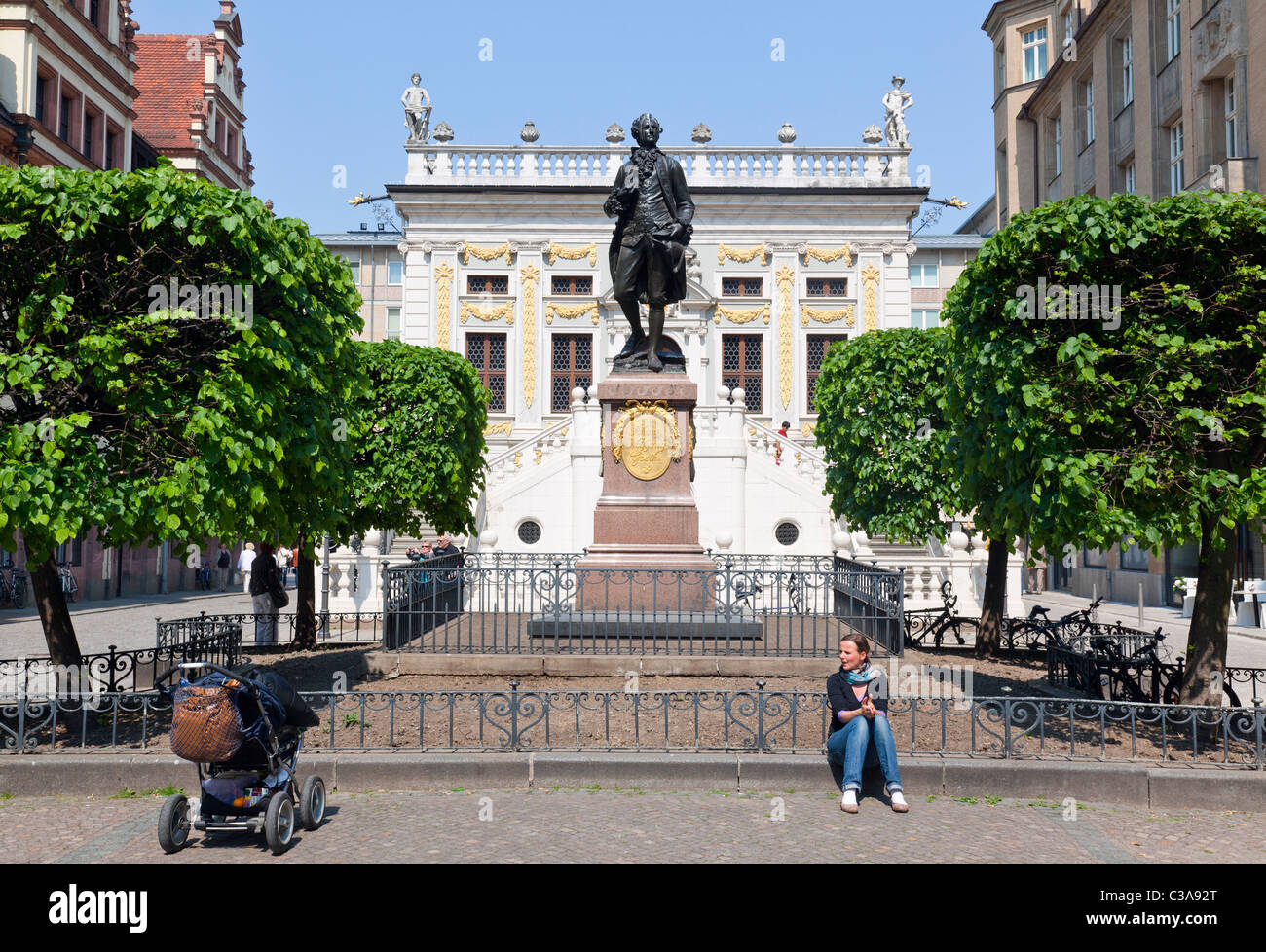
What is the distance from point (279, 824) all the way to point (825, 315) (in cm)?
3687

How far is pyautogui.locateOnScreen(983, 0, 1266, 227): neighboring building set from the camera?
78.6 feet

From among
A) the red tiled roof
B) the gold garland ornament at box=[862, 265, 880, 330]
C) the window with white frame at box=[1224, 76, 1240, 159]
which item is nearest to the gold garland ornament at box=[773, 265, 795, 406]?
the gold garland ornament at box=[862, 265, 880, 330]

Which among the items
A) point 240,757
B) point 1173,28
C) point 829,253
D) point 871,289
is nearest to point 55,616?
point 240,757

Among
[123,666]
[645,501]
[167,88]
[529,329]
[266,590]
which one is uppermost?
[167,88]

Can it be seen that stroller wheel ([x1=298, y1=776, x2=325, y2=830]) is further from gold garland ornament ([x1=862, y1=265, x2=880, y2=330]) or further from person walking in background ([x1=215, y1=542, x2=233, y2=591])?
gold garland ornament ([x1=862, y1=265, x2=880, y2=330])

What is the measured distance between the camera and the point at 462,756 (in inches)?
328

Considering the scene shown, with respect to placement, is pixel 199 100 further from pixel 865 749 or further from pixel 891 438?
pixel 865 749

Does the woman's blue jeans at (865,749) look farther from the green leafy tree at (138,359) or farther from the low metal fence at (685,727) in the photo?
the green leafy tree at (138,359)

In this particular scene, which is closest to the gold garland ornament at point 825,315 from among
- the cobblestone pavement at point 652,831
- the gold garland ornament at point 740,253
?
the gold garland ornament at point 740,253

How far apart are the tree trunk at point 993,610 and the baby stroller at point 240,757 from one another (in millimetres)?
12261

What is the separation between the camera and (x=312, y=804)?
7.02 metres

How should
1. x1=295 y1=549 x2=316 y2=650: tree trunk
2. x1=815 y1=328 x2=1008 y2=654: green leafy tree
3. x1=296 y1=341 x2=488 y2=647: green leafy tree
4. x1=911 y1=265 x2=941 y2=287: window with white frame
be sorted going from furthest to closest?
x1=911 y1=265 x2=941 y2=287: window with white frame → x1=815 y1=328 x2=1008 y2=654: green leafy tree → x1=296 y1=341 x2=488 y2=647: green leafy tree → x1=295 y1=549 x2=316 y2=650: tree trunk

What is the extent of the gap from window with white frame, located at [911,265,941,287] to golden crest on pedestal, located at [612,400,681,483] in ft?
166

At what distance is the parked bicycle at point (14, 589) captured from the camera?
2814cm
